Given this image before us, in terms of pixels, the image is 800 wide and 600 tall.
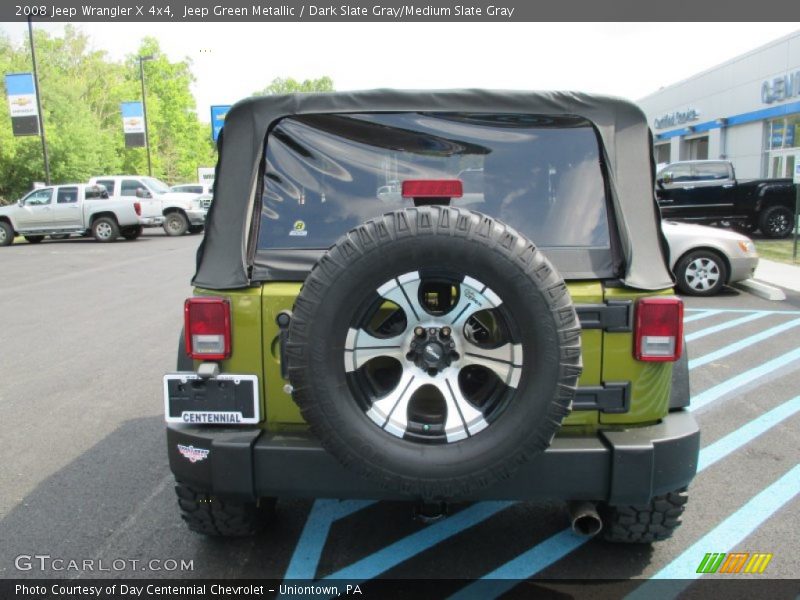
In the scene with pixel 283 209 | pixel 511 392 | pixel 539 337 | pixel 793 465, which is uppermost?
pixel 283 209

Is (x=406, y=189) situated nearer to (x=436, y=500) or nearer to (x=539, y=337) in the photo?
(x=539, y=337)

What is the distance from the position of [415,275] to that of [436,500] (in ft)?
2.67

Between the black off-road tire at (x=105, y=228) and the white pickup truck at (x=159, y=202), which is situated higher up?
the white pickup truck at (x=159, y=202)

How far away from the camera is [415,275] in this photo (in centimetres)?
242

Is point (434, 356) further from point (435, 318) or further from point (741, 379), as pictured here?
point (741, 379)

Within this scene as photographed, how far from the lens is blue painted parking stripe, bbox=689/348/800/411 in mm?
5633

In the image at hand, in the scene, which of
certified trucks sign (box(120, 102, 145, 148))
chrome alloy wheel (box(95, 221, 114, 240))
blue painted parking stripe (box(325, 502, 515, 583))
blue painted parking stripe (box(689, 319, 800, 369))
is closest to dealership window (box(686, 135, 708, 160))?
chrome alloy wheel (box(95, 221, 114, 240))

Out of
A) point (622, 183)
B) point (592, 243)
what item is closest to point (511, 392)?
point (592, 243)

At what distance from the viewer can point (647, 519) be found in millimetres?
3053

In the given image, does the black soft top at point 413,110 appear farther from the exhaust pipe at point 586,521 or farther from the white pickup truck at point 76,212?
the white pickup truck at point 76,212

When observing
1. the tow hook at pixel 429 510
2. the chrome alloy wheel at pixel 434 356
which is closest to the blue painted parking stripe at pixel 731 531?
the tow hook at pixel 429 510

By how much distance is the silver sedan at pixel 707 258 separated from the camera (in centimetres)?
1025

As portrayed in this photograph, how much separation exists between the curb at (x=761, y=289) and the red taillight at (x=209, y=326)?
384 inches

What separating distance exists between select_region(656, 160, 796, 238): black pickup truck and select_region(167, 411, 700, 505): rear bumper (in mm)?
15958
